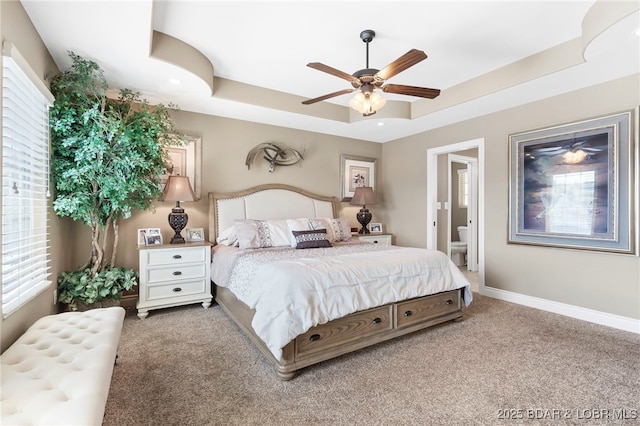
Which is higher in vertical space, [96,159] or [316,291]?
[96,159]

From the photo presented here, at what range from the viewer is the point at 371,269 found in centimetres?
245

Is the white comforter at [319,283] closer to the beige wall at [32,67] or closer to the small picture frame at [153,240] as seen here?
the small picture frame at [153,240]

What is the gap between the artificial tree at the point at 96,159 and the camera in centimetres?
252

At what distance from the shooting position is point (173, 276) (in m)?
3.29

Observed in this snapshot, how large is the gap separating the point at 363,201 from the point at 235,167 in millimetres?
2095

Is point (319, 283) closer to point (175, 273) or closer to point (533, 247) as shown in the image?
point (175, 273)

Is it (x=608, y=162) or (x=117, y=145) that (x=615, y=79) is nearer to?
(x=608, y=162)

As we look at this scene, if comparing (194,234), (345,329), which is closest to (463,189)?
(345,329)

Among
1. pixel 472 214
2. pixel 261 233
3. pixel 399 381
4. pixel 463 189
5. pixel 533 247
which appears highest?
pixel 463 189

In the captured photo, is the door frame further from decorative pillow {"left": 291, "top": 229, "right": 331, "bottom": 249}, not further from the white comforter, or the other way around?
decorative pillow {"left": 291, "top": 229, "right": 331, "bottom": 249}

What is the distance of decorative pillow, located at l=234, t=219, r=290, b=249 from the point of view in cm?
339

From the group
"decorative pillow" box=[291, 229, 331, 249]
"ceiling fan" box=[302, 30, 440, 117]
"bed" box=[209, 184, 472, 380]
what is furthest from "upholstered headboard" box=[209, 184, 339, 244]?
"ceiling fan" box=[302, 30, 440, 117]

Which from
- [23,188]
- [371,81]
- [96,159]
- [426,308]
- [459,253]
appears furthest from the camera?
[459,253]

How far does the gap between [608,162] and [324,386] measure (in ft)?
11.5
